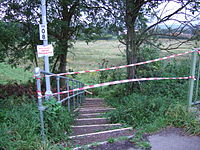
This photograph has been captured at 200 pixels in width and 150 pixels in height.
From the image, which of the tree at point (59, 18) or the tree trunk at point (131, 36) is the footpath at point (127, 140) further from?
the tree at point (59, 18)

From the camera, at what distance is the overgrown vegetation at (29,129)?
2.83 m

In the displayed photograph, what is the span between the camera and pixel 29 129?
3062 millimetres

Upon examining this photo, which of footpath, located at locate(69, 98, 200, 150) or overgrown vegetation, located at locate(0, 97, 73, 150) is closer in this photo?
overgrown vegetation, located at locate(0, 97, 73, 150)

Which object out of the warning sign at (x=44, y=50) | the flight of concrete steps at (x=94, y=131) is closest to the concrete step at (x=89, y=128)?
the flight of concrete steps at (x=94, y=131)

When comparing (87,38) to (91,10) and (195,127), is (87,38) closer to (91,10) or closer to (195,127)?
(91,10)

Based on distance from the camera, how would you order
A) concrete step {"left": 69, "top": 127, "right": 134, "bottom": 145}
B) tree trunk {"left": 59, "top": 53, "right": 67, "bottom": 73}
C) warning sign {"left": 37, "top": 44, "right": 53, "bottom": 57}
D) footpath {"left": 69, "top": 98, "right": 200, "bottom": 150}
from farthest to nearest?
tree trunk {"left": 59, "top": 53, "right": 67, "bottom": 73} < warning sign {"left": 37, "top": 44, "right": 53, "bottom": 57} < concrete step {"left": 69, "top": 127, "right": 134, "bottom": 145} < footpath {"left": 69, "top": 98, "right": 200, "bottom": 150}

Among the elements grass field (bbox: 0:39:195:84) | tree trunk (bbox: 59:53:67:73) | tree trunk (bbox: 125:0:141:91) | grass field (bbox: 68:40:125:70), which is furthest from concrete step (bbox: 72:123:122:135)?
grass field (bbox: 68:40:125:70)

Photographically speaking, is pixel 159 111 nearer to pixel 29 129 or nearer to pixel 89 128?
pixel 89 128

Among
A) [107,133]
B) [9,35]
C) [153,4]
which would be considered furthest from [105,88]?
[107,133]

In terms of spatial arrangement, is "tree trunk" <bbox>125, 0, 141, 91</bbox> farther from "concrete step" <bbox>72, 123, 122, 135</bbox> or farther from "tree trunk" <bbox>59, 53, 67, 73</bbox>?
"concrete step" <bbox>72, 123, 122, 135</bbox>

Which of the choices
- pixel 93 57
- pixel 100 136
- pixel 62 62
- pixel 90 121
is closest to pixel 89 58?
pixel 93 57

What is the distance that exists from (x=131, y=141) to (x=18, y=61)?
20.6 feet

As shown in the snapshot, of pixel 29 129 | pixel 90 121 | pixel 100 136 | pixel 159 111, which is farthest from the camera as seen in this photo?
pixel 90 121

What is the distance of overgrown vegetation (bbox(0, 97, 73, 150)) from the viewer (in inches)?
111
